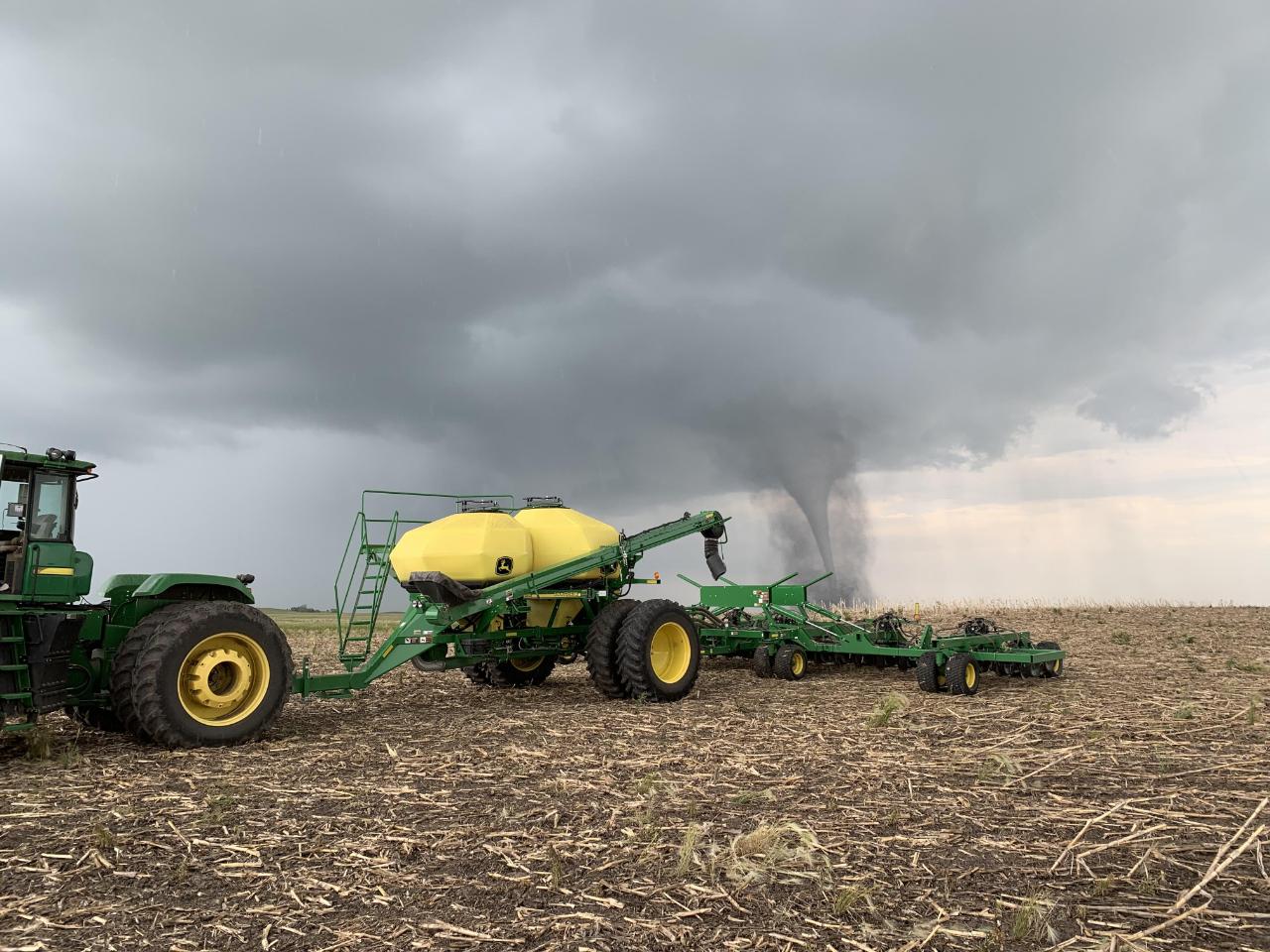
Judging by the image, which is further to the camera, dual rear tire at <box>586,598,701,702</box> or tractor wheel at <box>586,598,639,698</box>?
tractor wheel at <box>586,598,639,698</box>

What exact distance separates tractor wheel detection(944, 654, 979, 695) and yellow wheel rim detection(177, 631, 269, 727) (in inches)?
319

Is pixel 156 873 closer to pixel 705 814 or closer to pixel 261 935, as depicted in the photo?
pixel 261 935

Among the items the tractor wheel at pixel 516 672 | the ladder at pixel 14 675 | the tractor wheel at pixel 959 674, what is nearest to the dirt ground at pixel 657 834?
the ladder at pixel 14 675

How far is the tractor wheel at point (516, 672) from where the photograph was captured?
12609 mm

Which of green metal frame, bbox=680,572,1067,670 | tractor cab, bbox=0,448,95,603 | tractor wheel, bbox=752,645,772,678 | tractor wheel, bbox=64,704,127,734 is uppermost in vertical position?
tractor cab, bbox=0,448,95,603

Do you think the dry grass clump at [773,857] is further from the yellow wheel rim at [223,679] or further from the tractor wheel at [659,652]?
the tractor wheel at [659,652]

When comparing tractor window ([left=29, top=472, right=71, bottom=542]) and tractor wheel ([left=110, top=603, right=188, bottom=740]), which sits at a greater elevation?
tractor window ([left=29, top=472, right=71, bottom=542])

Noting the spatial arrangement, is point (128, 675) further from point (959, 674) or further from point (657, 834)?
point (959, 674)

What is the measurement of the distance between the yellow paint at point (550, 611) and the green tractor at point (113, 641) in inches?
145

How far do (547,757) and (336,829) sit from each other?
226 cm

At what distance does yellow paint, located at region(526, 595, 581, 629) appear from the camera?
1150cm

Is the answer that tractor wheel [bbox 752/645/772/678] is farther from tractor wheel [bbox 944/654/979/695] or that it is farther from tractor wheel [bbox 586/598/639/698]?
tractor wheel [bbox 586/598/639/698]

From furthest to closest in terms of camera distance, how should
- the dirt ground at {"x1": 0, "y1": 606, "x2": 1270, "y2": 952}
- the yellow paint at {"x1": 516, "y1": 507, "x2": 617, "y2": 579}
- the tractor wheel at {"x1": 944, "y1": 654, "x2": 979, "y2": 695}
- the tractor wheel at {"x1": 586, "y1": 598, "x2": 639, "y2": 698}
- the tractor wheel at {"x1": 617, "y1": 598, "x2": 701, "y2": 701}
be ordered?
1. the yellow paint at {"x1": 516, "y1": 507, "x2": 617, "y2": 579}
2. the tractor wheel at {"x1": 944, "y1": 654, "x2": 979, "y2": 695}
3. the tractor wheel at {"x1": 586, "y1": 598, "x2": 639, "y2": 698}
4. the tractor wheel at {"x1": 617, "y1": 598, "x2": 701, "y2": 701}
5. the dirt ground at {"x1": 0, "y1": 606, "x2": 1270, "y2": 952}

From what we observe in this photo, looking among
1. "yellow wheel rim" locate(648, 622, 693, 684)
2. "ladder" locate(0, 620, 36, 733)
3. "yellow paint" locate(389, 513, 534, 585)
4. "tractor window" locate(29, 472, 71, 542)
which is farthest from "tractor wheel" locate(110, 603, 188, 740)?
"yellow wheel rim" locate(648, 622, 693, 684)
